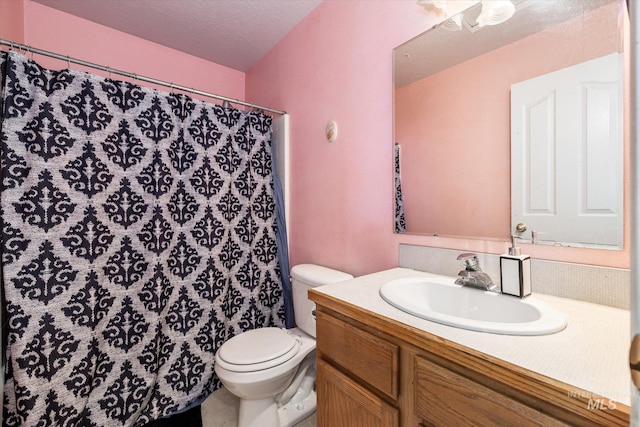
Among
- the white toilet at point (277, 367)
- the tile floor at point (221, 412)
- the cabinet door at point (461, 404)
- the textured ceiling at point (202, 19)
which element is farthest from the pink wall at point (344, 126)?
the tile floor at point (221, 412)

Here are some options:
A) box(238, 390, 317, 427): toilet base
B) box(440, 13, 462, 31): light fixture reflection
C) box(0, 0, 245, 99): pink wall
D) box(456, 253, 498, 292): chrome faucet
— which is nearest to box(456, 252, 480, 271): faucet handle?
box(456, 253, 498, 292): chrome faucet

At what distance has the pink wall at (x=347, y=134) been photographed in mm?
1382

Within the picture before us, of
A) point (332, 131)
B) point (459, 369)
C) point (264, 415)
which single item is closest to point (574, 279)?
point (459, 369)

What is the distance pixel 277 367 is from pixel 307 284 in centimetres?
44

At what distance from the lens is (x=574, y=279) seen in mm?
882

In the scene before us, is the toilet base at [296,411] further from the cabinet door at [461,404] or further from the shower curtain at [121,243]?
the cabinet door at [461,404]

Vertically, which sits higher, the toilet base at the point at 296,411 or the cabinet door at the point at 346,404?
the cabinet door at the point at 346,404

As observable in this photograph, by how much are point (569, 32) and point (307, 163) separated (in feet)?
4.42

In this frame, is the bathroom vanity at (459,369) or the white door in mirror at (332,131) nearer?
Result: the bathroom vanity at (459,369)

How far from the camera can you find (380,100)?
4.67 ft

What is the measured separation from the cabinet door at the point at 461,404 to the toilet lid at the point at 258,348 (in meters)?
0.82

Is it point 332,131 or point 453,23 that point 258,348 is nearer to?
point 332,131

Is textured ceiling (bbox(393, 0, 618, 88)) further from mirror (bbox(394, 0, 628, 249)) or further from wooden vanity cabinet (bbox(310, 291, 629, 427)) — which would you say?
wooden vanity cabinet (bbox(310, 291, 629, 427))

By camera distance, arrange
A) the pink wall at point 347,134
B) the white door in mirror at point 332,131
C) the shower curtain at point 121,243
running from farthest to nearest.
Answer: the white door in mirror at point 332,131 < the pink wall at point 347,134 < the shower curtain at point 121,243
